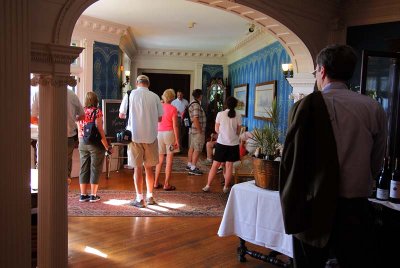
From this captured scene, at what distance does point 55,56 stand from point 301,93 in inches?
109

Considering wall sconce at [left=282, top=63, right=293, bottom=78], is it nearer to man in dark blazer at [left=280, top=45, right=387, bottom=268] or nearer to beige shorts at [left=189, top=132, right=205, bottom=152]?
beige shorts at [left=189, top=132, right=205, bottom=152]

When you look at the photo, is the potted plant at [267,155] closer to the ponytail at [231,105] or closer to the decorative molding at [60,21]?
the decorative molding at [60,21]

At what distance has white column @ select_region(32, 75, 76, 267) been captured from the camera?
93.1 inches

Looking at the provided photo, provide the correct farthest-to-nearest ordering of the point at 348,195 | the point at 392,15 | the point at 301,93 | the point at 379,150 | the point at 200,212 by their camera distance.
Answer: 1. the point at 200,212
2. the point at 301,93
3. the point at 392,15
4. the point at 379,150
5. the point at 348,195

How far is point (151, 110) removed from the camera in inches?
170

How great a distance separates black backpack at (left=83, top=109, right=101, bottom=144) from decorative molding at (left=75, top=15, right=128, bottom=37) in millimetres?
2948

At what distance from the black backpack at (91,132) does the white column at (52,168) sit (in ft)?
6.54

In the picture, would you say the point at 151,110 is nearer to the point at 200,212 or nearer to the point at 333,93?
the point at 200,212

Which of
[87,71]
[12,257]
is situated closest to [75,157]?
[87,71]

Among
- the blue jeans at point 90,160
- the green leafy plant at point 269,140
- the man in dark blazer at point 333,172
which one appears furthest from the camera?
the blue jeans at point 90,160

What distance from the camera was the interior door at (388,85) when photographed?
2928 mm

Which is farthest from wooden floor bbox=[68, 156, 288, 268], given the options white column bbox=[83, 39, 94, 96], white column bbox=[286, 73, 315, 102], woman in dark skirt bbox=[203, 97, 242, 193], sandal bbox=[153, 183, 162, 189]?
white column bbox=[83, 39, 94, 96]

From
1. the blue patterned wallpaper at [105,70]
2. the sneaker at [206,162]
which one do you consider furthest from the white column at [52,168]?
the sneaker at [206,162]

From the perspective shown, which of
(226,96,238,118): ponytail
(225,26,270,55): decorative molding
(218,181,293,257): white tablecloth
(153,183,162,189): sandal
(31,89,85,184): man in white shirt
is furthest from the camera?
(225,26,270,55): decorative molding
